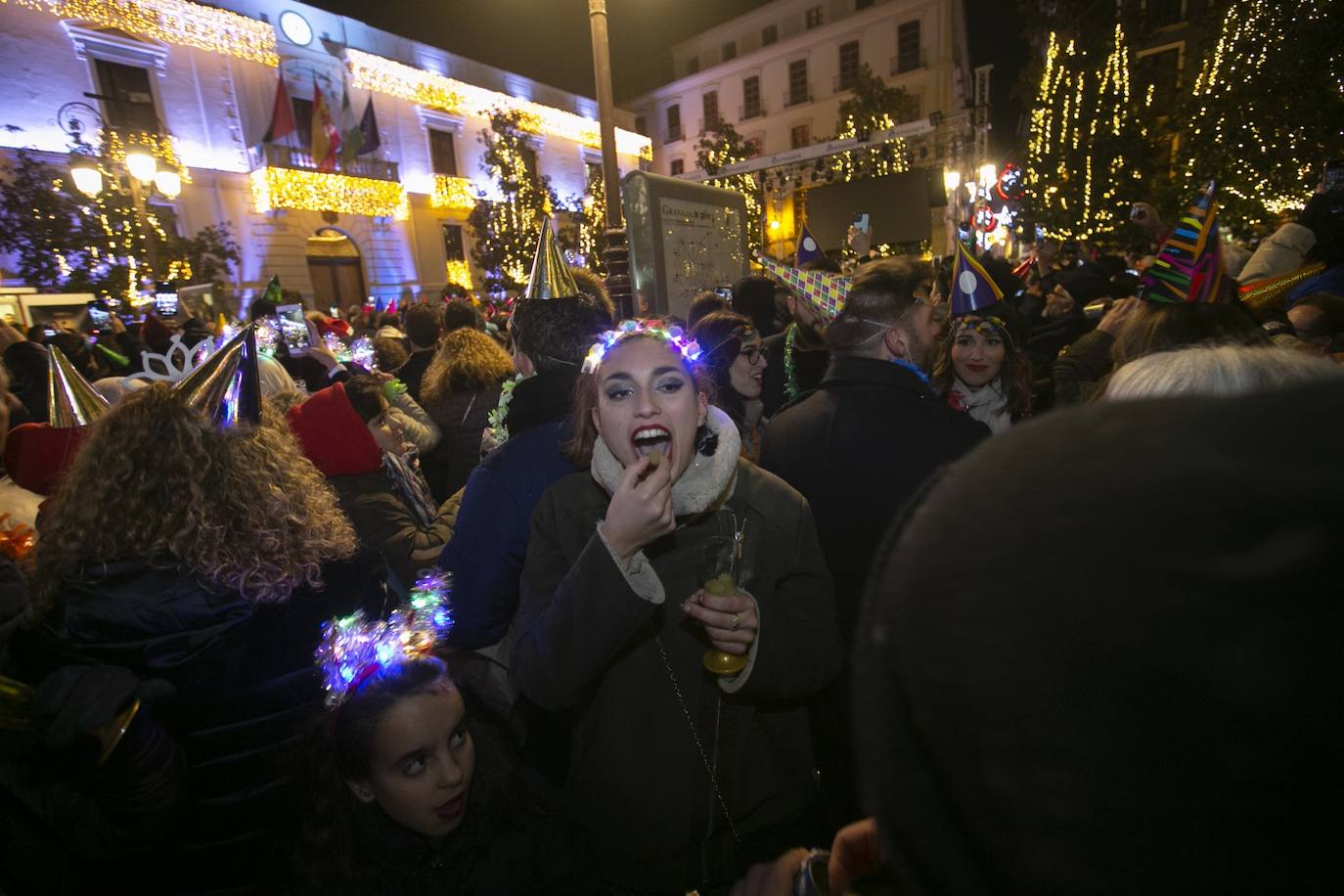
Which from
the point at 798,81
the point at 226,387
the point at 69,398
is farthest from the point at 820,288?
the point at 798,81

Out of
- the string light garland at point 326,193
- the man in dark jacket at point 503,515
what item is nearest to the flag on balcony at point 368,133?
the string light garland at point 326,193

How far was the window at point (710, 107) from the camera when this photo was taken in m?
47.2

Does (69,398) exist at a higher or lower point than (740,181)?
lower

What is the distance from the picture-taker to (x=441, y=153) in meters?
30.9

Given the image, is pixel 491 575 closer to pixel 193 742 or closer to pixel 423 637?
pixel 423 637

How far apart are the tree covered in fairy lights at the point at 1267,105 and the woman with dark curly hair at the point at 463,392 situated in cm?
1211

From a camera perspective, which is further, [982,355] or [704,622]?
[982,355]

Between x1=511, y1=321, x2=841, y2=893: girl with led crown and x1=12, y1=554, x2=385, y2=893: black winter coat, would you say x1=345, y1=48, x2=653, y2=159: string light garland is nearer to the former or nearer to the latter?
x1=511, y1=321, x2=841, y2=893: girl with led crown

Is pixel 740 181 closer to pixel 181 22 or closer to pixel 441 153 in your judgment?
pixel 441 153

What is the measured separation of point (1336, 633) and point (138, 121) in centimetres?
3021

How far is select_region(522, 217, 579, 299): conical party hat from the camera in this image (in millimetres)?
3283

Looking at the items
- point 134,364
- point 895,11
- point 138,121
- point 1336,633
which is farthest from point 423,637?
point 895,11

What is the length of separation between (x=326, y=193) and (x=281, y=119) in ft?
9.09

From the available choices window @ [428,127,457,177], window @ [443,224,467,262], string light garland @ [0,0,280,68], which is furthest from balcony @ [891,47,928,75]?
string light garland @ [0,0,280,68]
